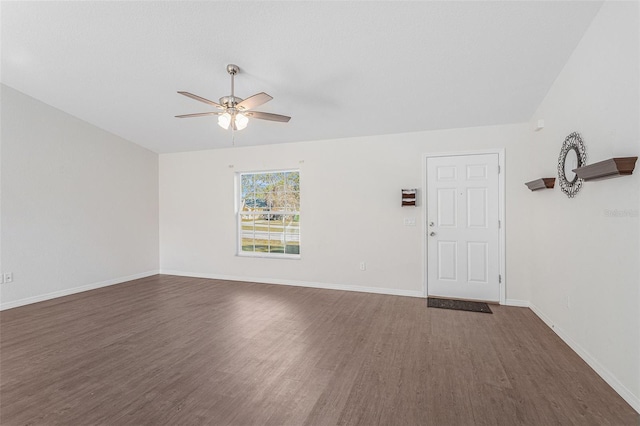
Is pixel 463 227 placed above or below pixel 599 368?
above

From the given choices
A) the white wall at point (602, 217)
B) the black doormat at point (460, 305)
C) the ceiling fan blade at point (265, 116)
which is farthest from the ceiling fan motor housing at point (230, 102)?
the black doormat at point (460, 305)

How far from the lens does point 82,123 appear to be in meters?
4.98

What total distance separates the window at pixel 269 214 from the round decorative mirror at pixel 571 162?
3.68 m

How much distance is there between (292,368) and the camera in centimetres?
248

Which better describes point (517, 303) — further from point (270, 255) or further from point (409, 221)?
point (270, 255)

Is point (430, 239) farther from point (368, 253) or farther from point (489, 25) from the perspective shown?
point (489, 25)

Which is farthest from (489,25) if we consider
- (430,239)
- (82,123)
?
(82,123)

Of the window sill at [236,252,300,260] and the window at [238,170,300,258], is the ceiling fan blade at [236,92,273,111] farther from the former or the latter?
the window sill at [236,252,300,260]

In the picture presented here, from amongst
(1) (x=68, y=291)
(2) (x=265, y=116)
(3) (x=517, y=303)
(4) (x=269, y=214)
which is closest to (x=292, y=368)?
(2) (x=265, y=116)

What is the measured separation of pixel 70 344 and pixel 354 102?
4149 millimetres

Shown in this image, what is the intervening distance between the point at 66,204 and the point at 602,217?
678cm

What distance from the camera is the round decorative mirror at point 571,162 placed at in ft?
8.82

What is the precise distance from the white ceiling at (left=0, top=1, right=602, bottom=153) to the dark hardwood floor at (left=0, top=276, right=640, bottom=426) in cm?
272

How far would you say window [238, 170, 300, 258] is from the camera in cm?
542
